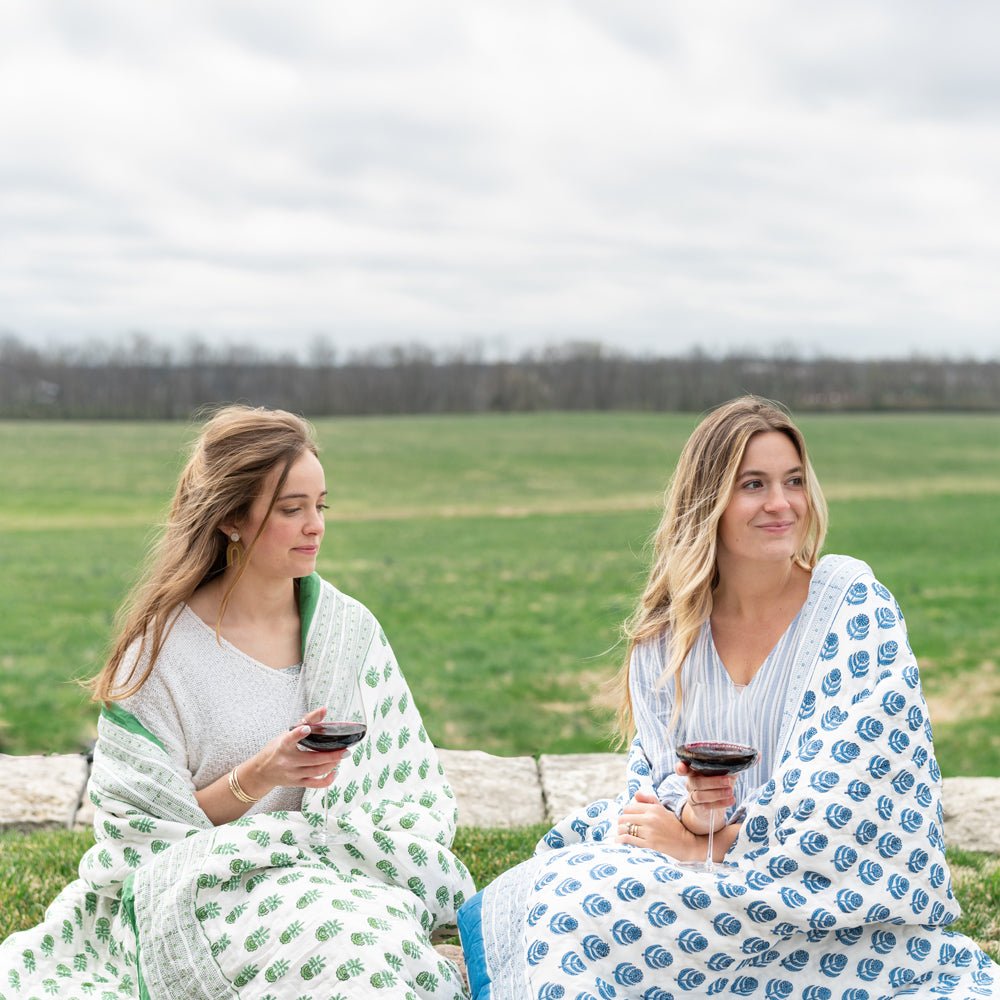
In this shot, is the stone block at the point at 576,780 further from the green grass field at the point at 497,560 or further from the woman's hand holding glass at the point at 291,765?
the woman's hand holding glass at the point at 291,765

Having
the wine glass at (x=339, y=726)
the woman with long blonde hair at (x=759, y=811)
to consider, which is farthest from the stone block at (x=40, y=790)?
Result: the woman with long blonde hair at (x=759, y=811)

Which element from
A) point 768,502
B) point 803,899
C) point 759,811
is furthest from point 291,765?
point 768,502

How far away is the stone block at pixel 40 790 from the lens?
5.92 meters

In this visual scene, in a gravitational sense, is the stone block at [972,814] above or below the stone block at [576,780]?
above

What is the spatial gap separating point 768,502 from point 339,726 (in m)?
1.48

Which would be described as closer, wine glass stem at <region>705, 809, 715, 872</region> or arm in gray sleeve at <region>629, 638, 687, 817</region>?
wine glass stem at <region>705, 809, 715, 872</region>

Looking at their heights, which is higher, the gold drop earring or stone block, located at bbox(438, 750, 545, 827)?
the gold drop earring

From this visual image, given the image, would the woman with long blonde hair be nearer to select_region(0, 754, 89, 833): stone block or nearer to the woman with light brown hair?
the woman with light brown hair

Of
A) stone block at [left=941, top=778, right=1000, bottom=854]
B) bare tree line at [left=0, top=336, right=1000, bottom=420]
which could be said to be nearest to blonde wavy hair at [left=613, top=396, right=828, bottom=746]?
stone block at [left=941, top=778, right=1000, bottom=854]

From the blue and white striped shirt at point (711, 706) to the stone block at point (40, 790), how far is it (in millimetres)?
3422

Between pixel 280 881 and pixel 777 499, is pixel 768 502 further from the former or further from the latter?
pixel 280 881

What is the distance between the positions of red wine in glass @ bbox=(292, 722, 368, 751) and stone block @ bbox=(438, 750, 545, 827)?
2.89 metres

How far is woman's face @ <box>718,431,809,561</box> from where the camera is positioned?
3709mm

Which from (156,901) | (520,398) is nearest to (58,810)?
(156,901)
